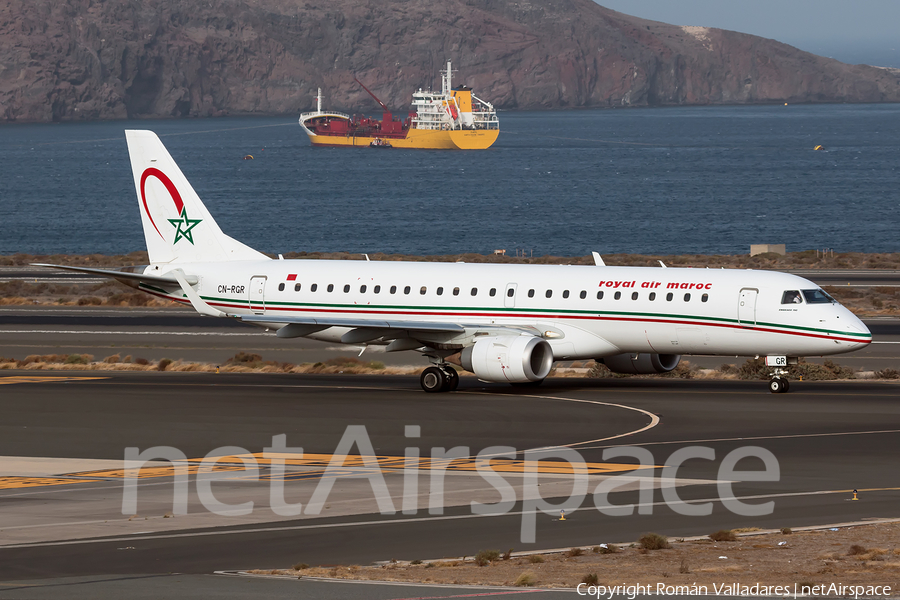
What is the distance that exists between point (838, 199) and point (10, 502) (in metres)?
182

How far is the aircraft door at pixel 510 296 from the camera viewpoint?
4075 cm

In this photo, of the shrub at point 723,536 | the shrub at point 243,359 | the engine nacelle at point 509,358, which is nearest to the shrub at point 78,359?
the shrub at point 243,359

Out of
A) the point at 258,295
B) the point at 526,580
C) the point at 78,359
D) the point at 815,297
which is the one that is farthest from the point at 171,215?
the point at 526,580

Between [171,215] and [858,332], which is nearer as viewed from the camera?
[858,332]

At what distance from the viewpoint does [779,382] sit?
3888 cm

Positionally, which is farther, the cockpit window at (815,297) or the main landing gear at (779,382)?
the main landing gear at (779,382)

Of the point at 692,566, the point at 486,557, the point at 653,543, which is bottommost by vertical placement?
the point at 486,557

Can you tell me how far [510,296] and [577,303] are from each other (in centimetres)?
231

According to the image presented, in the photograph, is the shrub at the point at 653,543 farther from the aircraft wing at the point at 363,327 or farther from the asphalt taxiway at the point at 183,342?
the asphalt taxiway at the point at 183,342

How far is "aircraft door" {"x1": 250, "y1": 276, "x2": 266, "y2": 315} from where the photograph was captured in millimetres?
44406

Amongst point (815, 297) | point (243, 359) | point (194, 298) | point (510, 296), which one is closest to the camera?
point (815, 297)

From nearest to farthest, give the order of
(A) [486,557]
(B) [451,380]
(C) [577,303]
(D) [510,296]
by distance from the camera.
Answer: (A) [486,557] < (C) [577,303] < (D) [510,296] < (B) [451,380]

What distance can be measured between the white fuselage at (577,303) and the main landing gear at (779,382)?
2.80ft

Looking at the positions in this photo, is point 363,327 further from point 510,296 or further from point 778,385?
point 778,385
